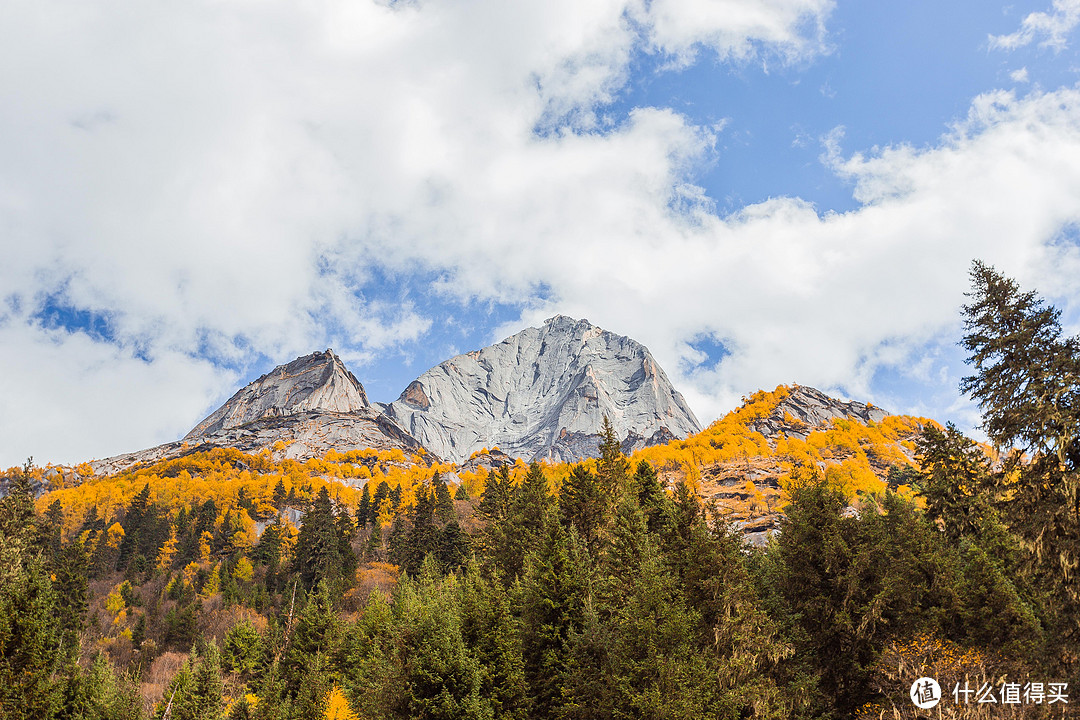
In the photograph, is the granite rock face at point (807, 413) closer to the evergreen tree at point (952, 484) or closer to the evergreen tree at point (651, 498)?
the evergreen tree at point (651, 498)

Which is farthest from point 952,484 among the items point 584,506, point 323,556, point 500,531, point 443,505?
point 323,556

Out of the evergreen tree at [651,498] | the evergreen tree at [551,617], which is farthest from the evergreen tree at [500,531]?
the evergreen tree at [651,498]

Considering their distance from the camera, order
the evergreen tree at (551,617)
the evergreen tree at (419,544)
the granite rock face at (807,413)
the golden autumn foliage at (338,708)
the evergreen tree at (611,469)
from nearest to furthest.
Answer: the evergreen tree at (551,617)
the golden autumn foliage at (338,708)
the evergreen tree at (611,469)
the evergreen tree at (419,544)
the granite rock face at (807,413)

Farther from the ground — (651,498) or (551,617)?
(651,498)

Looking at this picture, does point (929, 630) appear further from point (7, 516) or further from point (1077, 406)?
point (7, 516)

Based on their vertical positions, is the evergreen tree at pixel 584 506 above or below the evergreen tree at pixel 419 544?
above

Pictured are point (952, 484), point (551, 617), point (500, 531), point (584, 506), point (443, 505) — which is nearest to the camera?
point (551, 617)

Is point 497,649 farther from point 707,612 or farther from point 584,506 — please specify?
point 584,506

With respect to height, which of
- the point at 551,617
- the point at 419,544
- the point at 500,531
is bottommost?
the point at 551,617

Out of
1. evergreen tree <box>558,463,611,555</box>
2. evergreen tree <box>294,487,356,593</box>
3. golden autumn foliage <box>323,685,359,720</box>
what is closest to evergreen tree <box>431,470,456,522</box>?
evergreen tree <box>294,487,356,593</box>

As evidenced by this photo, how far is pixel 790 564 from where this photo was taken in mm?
28766

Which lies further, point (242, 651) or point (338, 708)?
point (242, 651)

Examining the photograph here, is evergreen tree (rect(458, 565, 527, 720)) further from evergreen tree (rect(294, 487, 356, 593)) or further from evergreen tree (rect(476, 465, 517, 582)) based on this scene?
evergreen tree (rect(294, 487, 356, 593))

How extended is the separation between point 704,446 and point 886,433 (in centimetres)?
4615
